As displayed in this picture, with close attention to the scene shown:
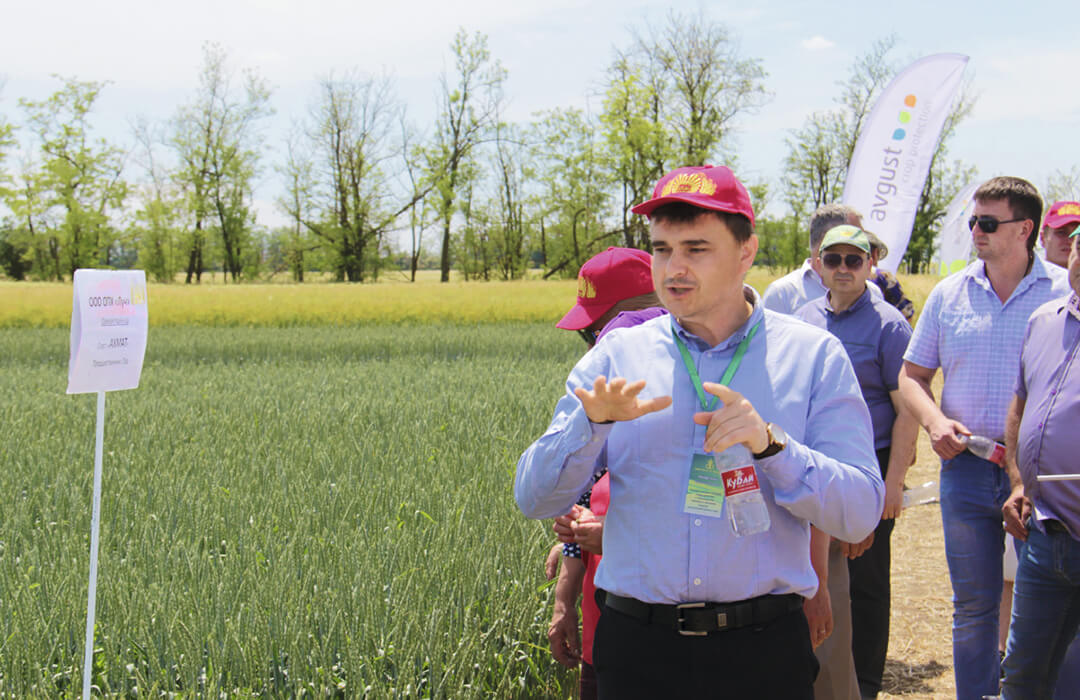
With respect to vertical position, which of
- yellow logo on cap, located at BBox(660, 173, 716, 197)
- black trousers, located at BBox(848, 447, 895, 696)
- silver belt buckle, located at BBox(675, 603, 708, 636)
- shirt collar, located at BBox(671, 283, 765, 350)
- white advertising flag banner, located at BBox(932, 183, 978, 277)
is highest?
white advertising flag banner, located at BBox(932, 183, 978, 277)

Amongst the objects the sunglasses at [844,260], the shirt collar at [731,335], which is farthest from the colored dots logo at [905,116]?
the shirt collar at [731,335]

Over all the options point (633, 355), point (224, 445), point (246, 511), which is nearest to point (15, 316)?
point (224, 445)

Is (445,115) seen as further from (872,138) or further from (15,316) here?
(872,138)

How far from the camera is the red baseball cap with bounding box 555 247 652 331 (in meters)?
2.39

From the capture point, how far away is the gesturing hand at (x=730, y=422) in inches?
58.2

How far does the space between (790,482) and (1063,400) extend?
4.45ft

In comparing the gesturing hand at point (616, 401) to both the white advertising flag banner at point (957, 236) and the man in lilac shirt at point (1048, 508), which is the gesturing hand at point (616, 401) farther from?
the white advertising flag banner at point (957, 236)

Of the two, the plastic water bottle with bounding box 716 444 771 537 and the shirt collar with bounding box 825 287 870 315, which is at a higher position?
the shirt collar with bounding box 825 287 870 315

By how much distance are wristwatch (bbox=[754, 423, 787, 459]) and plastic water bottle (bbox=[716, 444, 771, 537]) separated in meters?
0.03

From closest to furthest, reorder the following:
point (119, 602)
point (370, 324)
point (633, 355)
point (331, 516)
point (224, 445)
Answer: point (633, 355) < point (119, 602) < point (331, 516) < point (224, 445) < point (370, 324)

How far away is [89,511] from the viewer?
4.11 metres

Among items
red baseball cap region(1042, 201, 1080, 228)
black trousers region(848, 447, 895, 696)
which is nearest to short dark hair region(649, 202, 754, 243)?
black trousers region(848, 447, 895, 696)

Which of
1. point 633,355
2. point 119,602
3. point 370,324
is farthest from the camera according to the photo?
point 370,324

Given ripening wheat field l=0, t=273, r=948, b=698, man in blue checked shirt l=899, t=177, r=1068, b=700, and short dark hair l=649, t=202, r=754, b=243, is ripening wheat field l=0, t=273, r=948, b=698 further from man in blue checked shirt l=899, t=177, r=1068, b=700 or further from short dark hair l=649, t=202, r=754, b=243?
short dark hair l=649, t=202, r=754, b=243
